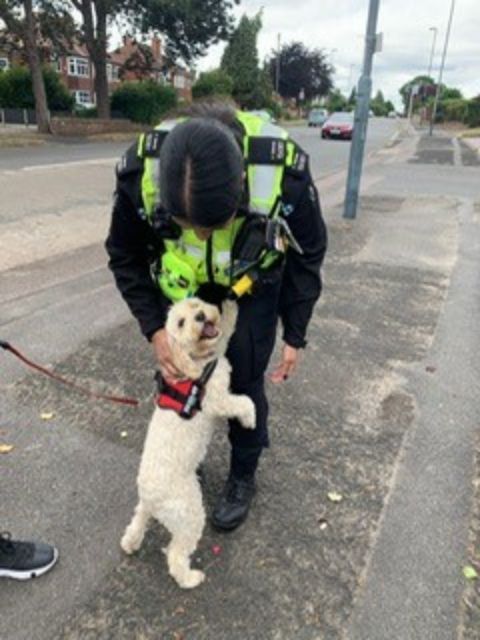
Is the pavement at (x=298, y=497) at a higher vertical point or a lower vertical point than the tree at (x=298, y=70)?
lower

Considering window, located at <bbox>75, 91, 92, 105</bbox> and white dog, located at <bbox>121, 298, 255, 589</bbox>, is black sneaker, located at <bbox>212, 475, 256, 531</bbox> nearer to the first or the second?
white dog, located at <bbox>121, 298, 255, 589</bbox>

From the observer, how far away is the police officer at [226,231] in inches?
68.6

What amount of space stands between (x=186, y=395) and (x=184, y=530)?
1.83ft

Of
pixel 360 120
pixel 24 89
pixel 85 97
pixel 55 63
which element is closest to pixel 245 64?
pixel 85 97

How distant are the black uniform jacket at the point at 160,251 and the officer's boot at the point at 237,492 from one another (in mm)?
675

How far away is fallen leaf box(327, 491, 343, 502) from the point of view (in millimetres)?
2982

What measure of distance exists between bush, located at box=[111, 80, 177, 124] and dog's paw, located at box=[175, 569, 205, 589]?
32825mm

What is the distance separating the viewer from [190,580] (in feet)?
7.85

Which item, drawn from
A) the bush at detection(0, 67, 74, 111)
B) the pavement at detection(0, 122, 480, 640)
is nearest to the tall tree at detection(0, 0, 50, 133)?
the bush at detection(0, 67, 74, 111)

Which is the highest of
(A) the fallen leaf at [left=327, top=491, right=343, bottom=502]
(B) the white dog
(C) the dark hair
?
(C) the dark hair

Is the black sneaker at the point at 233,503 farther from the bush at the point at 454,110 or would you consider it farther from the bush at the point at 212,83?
the bush at the point at 454,110

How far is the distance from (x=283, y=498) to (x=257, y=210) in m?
1.64

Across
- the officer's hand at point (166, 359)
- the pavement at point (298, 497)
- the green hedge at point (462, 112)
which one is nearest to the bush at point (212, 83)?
the green hedge at point (462, 112)

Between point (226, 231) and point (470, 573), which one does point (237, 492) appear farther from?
point (226, 231)
